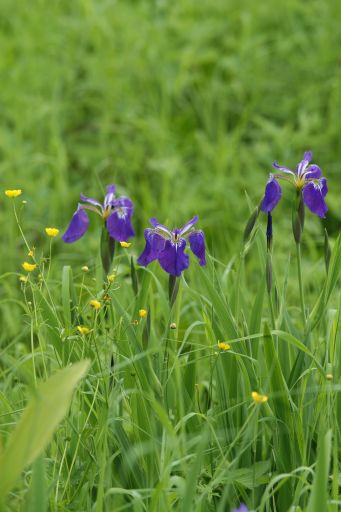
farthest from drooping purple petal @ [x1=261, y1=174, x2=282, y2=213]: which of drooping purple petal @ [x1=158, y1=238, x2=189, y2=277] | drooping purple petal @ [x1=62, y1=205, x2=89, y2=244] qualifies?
drooping purple petal @ [x1=62, y1=205, x2=89, y2=244]

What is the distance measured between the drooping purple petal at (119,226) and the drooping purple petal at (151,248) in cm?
8

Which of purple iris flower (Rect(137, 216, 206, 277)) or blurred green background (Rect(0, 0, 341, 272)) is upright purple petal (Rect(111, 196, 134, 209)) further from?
blurred green background (Rect(0, 0, 341, 272))

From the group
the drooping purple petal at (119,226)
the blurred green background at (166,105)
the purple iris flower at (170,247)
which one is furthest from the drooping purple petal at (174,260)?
the blurred green background at (166,105)

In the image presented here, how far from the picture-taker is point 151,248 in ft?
6.29

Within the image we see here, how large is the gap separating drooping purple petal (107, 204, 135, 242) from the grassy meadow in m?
0.08

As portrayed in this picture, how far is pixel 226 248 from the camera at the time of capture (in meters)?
3.67

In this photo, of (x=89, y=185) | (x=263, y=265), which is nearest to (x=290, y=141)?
(x=89, y=185)

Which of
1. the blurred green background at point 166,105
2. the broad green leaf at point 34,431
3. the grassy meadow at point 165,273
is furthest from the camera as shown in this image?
the blurred green background at point 166,105

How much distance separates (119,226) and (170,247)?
0.51ft

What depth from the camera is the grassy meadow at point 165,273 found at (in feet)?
5.89

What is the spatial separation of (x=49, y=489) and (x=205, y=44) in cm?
372

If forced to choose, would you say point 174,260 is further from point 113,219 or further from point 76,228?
point 76,228

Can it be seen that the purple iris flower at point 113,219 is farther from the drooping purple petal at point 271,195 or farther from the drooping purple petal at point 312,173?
the drooping purple petal at point 312,173

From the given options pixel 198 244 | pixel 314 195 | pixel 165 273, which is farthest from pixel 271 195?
pixel 165 273
